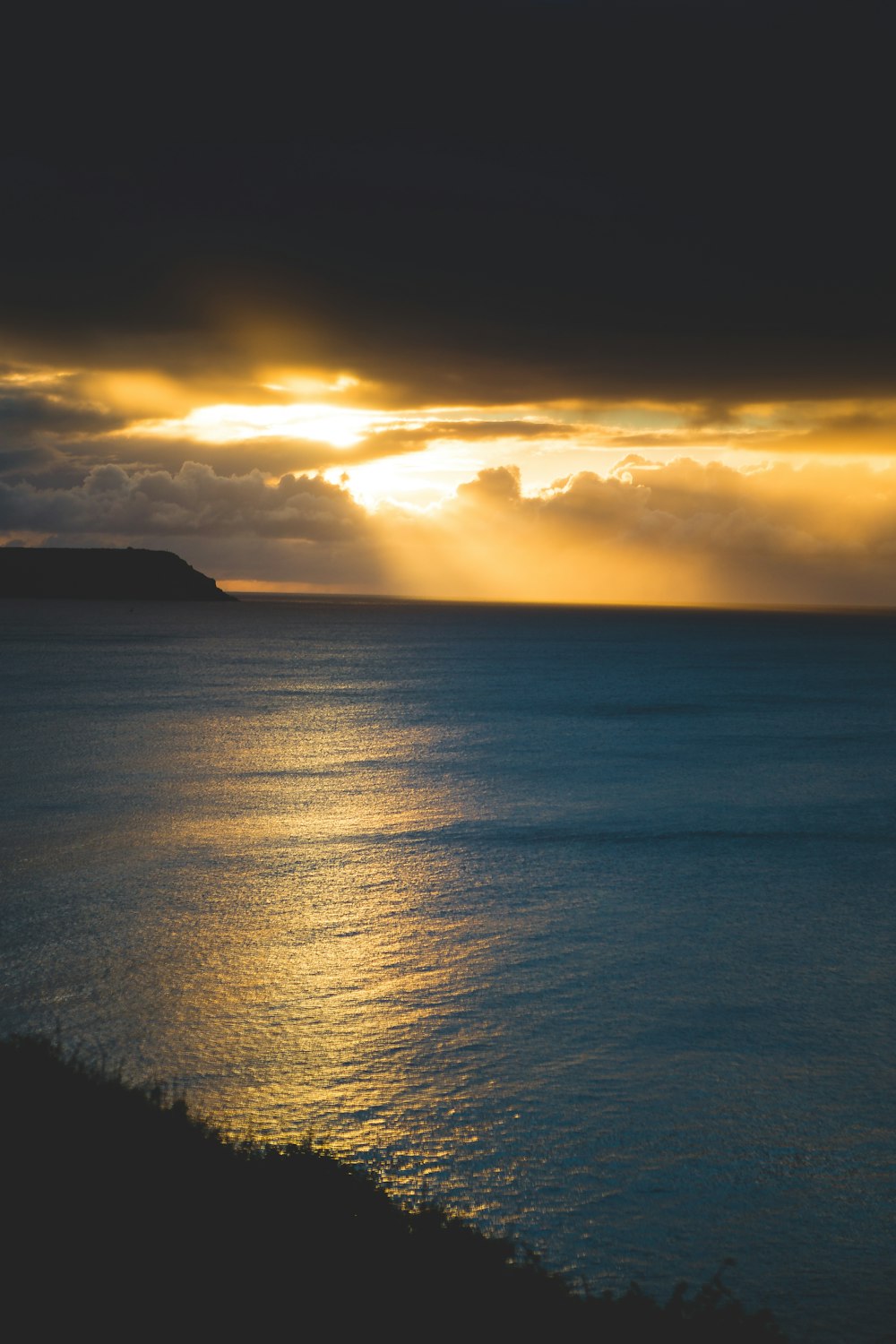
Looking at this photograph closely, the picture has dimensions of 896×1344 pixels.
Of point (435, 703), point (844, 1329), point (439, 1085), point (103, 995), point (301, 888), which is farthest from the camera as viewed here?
point (435, 703)

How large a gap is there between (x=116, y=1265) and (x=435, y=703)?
226ft

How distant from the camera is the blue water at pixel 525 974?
11172 mm

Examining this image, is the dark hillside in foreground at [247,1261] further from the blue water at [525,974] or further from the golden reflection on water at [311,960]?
the golden reflection on water at [311,960]

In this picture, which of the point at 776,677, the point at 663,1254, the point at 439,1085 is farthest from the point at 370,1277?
the point at 776,677

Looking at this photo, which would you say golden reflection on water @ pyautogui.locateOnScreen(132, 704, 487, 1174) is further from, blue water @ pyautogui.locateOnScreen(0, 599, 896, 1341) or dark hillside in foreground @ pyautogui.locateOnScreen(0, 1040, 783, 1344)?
dark hillside in foreground @ pyautogui.locateOnScreen(0, 1040, 783, 1344)

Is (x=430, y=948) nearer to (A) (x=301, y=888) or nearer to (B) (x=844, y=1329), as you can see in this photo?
(A) (x=301, y=888)

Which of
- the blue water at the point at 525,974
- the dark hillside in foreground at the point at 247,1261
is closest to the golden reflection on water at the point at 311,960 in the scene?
the blue water at the point at 525,974

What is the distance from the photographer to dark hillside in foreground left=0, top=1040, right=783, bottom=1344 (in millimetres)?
6969

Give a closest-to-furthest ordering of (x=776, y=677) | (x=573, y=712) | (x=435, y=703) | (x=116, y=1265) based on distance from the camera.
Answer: (x=116, y=1265), (x=573, y=712), (x=435, y=703), (x=776, y=677)

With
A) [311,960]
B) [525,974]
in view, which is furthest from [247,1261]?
[311,960]

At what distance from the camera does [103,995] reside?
16.6 meters

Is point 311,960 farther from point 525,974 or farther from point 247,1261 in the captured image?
point 247,1261

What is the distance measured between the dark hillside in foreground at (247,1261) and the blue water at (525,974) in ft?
6.18

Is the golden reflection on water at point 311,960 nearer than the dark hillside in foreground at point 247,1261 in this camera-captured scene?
No
